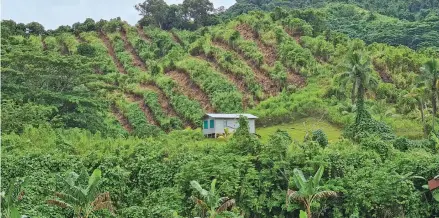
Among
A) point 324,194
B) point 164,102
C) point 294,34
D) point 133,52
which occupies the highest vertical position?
point 294,34

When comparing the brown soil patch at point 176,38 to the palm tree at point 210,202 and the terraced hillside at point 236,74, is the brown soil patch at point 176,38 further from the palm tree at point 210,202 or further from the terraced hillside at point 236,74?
the palm tree at point 210,202

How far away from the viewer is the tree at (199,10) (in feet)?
215

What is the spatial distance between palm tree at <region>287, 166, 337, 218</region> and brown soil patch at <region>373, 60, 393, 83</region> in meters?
26.7

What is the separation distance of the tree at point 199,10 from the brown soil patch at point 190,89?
830 inches

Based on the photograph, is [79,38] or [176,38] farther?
[176,38]

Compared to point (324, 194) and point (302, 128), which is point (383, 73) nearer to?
point (302, 128)

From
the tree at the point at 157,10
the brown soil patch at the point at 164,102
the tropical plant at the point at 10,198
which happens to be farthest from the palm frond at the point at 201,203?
the tree at the point at 157,10

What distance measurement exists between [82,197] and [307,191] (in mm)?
6070

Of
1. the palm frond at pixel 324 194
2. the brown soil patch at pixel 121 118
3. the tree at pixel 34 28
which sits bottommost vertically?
the brown soil patch at pixel 121 118

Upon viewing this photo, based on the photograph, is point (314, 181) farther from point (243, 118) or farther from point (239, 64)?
point (239, 64)

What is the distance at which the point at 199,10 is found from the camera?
66.0 meters

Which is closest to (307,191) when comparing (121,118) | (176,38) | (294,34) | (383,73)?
(121,118)

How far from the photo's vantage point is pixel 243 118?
20.1 m

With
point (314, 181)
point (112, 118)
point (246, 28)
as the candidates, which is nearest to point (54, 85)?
point (112, 118)
